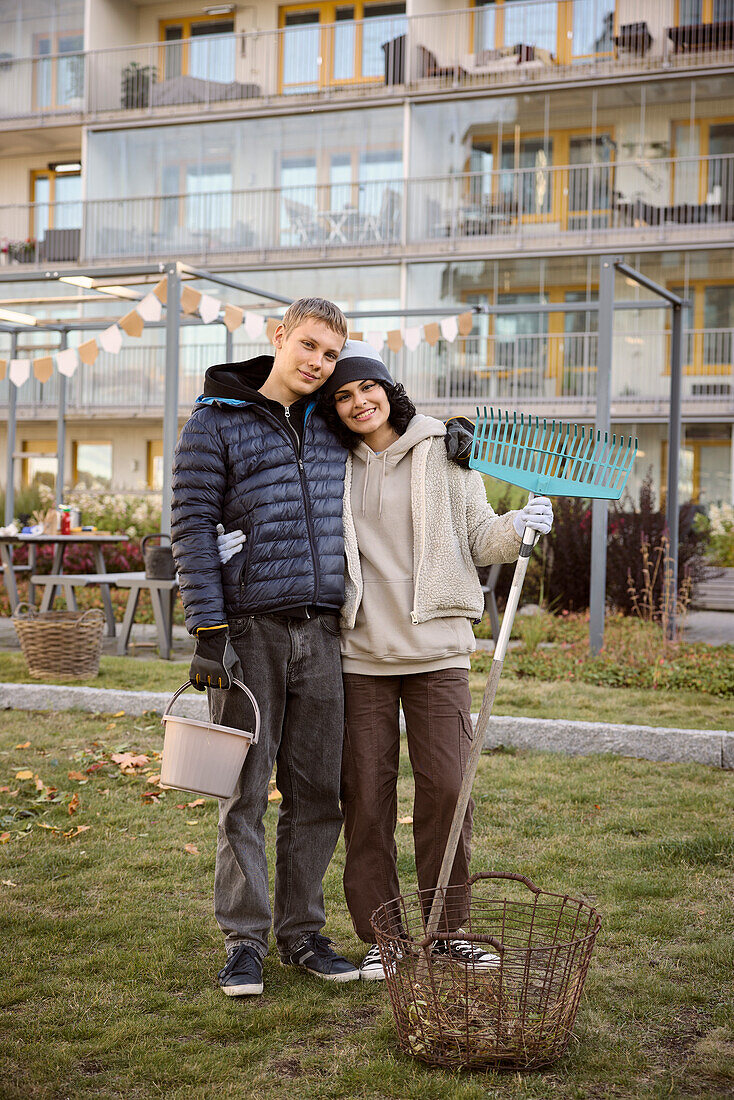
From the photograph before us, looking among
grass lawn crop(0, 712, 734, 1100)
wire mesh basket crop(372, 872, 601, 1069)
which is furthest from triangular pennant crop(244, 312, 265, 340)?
wire mesh basket crop(372, 872, 601, 1069)

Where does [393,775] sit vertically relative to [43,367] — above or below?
below

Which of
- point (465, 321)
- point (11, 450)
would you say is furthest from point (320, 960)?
point (11, 450)

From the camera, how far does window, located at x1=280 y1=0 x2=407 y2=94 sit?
22562 mm

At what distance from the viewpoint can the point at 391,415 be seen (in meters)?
3.14

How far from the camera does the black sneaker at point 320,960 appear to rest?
3.03 metres

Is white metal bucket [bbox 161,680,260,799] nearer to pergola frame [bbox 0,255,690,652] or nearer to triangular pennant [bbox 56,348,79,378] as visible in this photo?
pergola frame [bbox 0,255,690,652]

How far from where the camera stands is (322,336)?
297 cm

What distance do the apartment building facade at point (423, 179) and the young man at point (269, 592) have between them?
16.8m

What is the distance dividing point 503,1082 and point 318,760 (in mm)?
982

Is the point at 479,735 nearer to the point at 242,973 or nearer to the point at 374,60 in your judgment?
the point at 242,973

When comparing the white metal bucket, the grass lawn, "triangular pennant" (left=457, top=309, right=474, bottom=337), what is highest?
"triangular pennant" (left=457, top=309, right=474, bottom=337)

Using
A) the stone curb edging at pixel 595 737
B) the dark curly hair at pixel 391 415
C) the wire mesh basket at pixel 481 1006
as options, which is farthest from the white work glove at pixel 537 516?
the stone curb edging at pixel 595 737

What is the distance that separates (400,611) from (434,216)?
64.6 ft

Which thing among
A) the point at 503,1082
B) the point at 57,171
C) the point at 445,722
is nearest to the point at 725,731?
the point at 445,722
